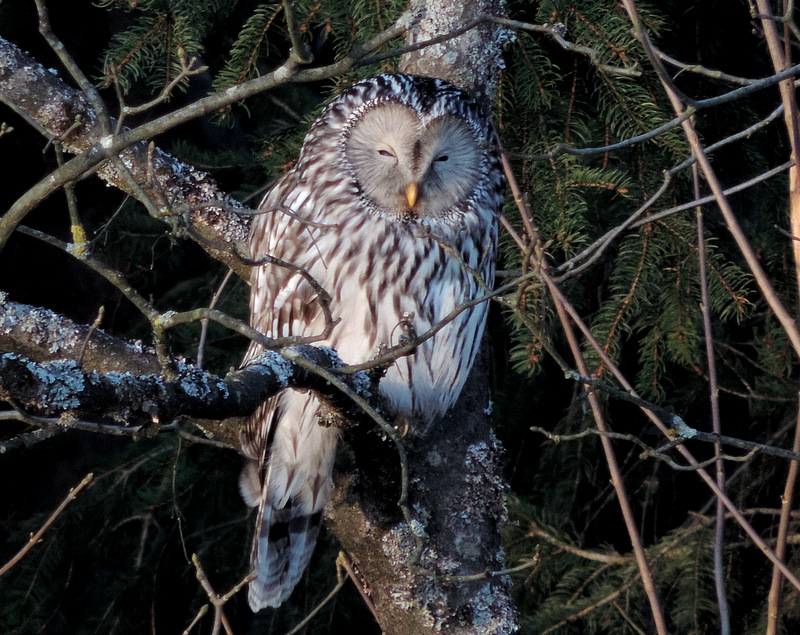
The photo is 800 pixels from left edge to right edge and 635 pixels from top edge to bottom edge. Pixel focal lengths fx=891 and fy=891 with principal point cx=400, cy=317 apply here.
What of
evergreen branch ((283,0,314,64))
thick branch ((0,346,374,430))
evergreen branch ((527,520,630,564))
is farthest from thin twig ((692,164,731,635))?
evergreen branch ((283,0,314,64))

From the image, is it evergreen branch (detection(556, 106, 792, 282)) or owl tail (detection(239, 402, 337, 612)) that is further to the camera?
owl tail (detection(239, 402, 337, 612))

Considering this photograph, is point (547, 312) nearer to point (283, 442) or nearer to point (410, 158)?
point (410, 158)

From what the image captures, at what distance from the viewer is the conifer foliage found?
2.43m

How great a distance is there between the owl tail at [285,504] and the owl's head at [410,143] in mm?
643

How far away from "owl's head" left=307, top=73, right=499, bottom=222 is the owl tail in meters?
0.64

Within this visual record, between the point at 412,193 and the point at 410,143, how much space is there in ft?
0.46

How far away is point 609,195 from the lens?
275cm

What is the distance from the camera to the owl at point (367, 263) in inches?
87.5

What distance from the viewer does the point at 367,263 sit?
2.22 m

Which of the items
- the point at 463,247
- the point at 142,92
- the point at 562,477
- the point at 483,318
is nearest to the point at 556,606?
the point at 562,477

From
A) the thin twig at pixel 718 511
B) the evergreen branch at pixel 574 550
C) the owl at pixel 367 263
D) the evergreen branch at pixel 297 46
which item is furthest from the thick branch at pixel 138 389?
the evergreen branch at pixel 574 550

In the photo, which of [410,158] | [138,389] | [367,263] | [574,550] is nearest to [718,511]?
[574,550]

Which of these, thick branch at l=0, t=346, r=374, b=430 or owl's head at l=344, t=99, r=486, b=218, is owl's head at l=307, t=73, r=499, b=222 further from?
thick branch at l=0, t=346, r=374, b=430

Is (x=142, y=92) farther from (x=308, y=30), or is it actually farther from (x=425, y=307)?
(x=425, y=307)
